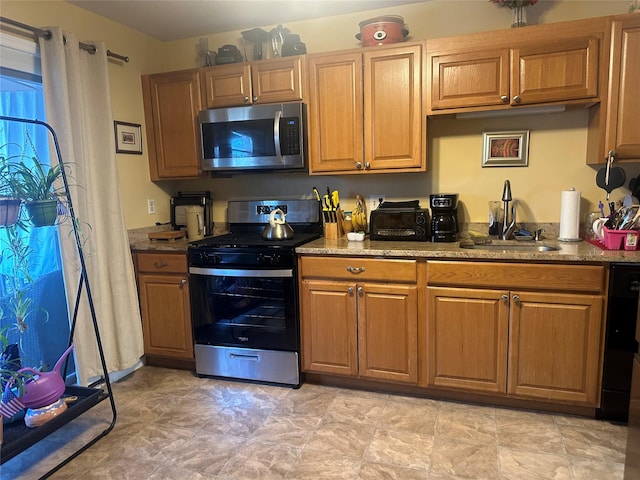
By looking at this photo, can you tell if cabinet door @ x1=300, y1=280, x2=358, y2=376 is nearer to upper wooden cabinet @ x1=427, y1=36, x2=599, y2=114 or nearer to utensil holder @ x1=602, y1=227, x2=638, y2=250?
upper wooden cabinet @ x1=427, y1=36, x2=599, y2=114

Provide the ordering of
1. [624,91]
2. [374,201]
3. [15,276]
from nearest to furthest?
[15,276], [624,91], [374,201]

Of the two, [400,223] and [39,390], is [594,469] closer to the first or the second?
[400,223]

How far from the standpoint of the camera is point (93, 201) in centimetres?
265

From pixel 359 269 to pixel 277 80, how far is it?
137 cm

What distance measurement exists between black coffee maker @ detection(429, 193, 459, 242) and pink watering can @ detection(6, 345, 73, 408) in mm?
2190

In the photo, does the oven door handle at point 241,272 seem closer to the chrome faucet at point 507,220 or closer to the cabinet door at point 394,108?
the cabinet door at point 394,108

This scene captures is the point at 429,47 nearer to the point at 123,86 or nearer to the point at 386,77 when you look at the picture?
the point at 386,77

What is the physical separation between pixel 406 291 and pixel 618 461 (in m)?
1.22

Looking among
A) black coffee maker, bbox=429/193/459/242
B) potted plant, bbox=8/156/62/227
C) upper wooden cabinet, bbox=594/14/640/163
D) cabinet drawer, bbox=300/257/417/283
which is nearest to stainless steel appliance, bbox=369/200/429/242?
black coffee maker, bbox=429/193/459/242

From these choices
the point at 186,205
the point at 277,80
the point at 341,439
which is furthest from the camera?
the point at 186,205

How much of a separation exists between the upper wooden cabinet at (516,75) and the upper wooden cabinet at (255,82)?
861 mm

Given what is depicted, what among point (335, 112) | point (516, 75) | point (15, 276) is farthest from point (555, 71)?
point (15, 276)

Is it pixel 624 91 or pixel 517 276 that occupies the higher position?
pixel 624 91

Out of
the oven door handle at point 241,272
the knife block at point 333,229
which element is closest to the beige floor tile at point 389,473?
the oven door handle at point 241,272
